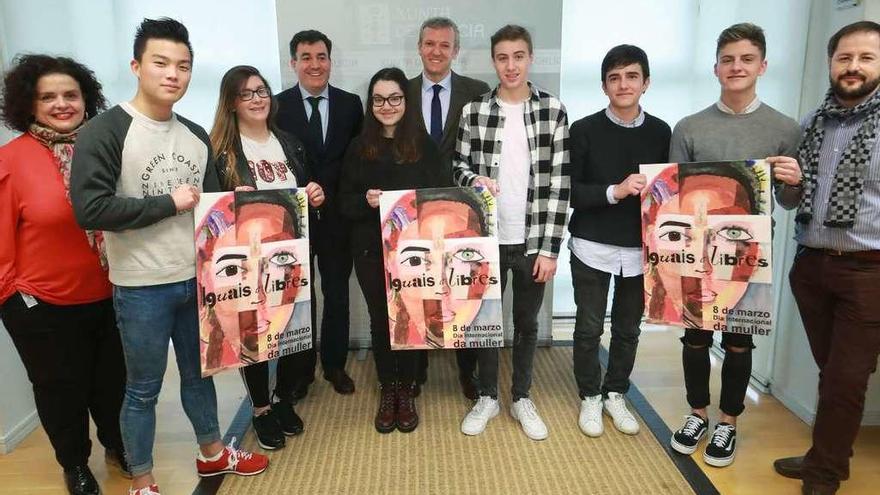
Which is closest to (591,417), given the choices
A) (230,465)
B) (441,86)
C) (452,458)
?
(452,458)

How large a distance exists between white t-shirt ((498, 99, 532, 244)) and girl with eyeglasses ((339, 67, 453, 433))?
0.87ft

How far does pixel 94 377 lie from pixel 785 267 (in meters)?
3.08

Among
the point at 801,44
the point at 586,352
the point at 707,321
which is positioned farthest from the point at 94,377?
the point at 801,44

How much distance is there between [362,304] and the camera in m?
3.53

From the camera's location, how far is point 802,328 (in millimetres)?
2750

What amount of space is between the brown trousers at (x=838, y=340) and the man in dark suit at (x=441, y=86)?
1522mm

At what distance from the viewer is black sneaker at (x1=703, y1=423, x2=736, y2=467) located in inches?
92.2

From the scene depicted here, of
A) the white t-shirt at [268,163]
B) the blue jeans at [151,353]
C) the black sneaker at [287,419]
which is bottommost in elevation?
the black sneaker at [287,419]

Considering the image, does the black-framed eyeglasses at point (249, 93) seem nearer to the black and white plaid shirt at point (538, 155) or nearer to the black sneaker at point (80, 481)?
the black and white plaid shirt at point (538, 155)

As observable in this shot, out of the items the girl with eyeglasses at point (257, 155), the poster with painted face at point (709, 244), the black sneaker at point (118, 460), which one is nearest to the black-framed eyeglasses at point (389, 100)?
the girl with eyeglasses at point (257, 155)

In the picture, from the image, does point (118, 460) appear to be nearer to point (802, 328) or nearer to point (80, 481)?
point (80, 481)

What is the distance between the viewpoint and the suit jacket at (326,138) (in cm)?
275

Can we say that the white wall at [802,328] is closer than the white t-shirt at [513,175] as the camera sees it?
No

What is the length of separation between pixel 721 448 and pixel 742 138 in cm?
124
